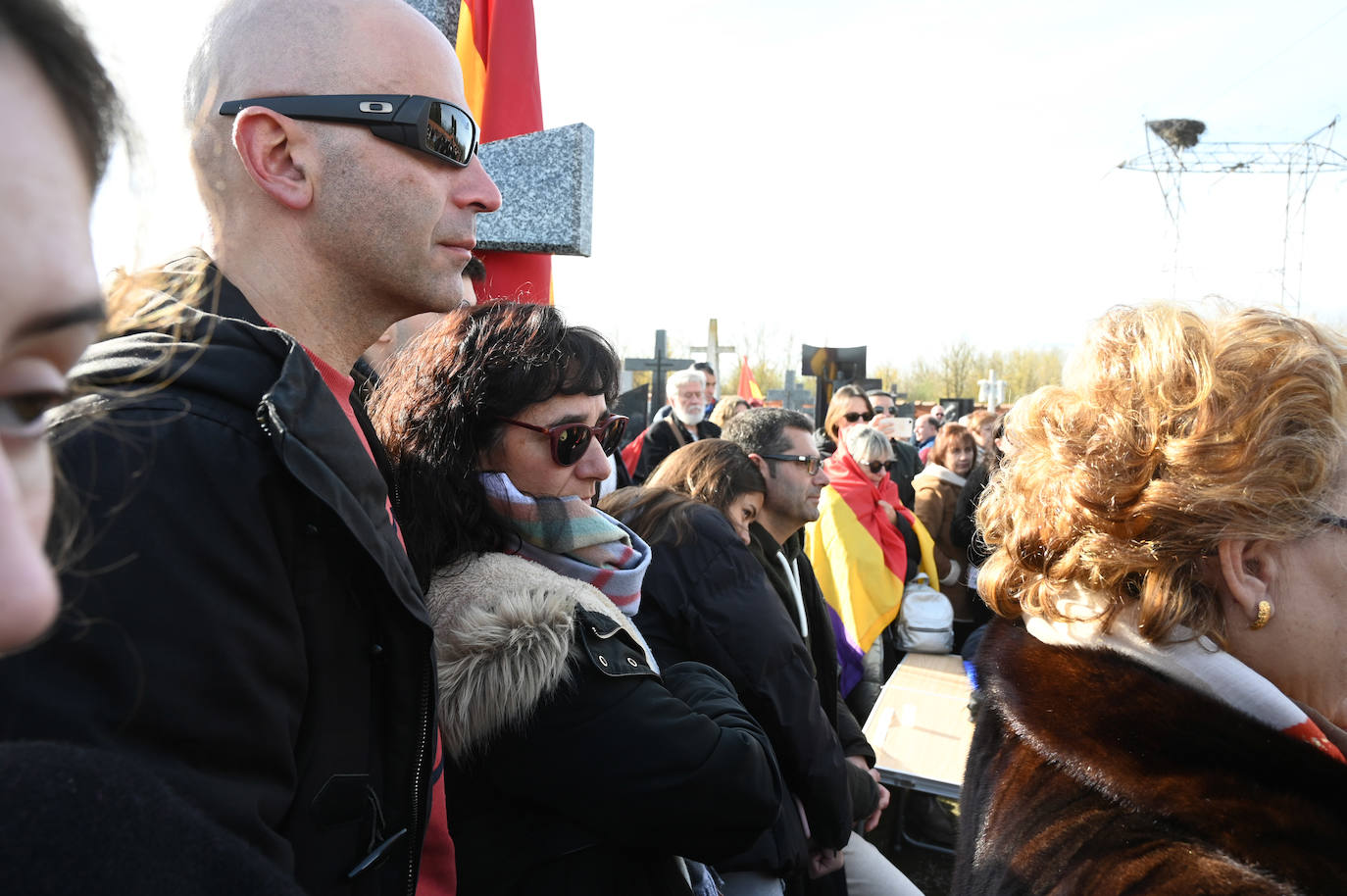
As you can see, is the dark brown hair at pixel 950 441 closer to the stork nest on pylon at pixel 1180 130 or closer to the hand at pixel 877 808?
the hand at pixel 877 808

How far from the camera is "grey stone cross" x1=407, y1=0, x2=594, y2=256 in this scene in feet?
9.80

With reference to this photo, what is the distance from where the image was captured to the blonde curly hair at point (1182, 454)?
1.50m

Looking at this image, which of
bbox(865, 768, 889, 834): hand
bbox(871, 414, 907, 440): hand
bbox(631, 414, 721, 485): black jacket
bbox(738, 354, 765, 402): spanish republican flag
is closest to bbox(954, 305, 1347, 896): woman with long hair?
bbox(865, 768, 889, 834): hand

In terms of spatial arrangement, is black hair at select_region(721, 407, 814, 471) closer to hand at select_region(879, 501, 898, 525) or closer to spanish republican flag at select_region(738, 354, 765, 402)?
hand at select_region(879, 501, 898, 525)

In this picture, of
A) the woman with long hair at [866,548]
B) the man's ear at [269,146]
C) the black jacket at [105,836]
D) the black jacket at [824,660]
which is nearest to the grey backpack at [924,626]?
the woman with long hair at [866,548]

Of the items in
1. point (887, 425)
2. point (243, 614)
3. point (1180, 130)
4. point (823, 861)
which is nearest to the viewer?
point (243, 614)

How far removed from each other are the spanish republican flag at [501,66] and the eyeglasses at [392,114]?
157 cm

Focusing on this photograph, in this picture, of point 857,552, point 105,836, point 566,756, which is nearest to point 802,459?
point 857,552

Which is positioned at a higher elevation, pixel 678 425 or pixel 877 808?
pixel 678 425

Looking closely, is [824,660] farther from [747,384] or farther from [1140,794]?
[747,384]

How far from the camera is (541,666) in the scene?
1.49 metres

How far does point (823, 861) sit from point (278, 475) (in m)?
2.29

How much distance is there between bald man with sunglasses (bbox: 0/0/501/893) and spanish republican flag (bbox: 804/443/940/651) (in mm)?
4075

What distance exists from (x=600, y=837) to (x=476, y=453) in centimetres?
87
